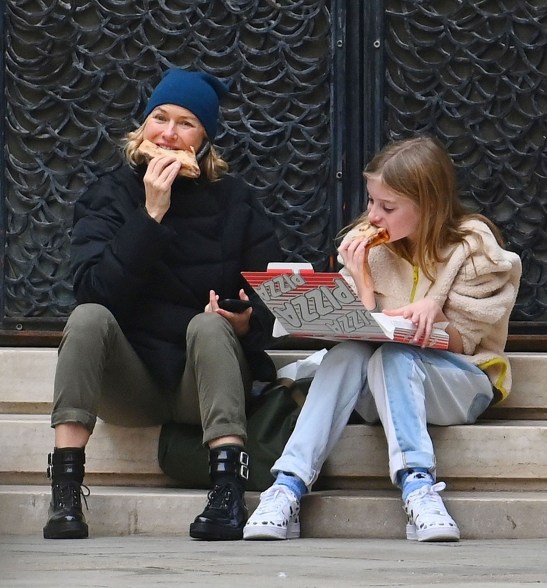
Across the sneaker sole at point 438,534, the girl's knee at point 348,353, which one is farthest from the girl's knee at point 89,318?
the sneaker sole at point 438,534

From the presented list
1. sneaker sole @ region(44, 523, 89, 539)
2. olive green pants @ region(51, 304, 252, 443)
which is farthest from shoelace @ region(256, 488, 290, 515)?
sneaker sole @ region(44, 523, 89, 539)

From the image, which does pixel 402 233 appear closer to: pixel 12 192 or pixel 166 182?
pixel 166 182

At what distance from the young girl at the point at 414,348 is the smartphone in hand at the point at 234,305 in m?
0.31

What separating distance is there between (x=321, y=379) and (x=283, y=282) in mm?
450

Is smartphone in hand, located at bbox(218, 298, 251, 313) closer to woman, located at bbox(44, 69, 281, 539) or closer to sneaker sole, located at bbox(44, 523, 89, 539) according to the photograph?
woman, located at bbox(44, 69, 281, 539)

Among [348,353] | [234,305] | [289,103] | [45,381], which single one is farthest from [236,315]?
[289,103]

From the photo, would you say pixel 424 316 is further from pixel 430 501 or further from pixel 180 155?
pixel 180 155

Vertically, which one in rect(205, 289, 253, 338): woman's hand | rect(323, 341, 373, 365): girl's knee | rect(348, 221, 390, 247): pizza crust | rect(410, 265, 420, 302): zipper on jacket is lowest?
rect(323, 341, 373, 365): girl's knee

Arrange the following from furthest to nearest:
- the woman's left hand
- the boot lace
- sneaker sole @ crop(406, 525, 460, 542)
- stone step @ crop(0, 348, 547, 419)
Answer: stone step @ crop(0, 348, 547, 419) < the woman's left hand < the boot lace < sneaker sole @ crop(406, 525, 460, 542)

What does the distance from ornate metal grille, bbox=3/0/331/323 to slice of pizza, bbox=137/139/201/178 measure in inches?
37.3

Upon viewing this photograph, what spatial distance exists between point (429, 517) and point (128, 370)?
1051mm

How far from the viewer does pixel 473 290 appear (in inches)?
166

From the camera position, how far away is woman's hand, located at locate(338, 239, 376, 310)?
13.9 ft

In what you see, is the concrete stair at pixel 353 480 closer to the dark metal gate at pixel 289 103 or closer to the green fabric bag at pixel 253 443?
the green fabric bag at pixel 253 443
